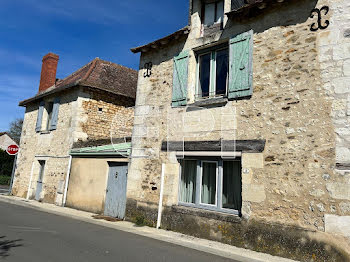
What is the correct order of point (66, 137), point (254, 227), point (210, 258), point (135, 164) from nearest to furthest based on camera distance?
point (210, 258)
point (254, 227)
point (135, 164)
point (66, 137)

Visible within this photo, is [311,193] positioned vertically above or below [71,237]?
above

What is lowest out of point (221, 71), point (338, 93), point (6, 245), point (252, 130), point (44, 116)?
point (6, 245)

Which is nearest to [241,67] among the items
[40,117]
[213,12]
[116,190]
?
[213,12]

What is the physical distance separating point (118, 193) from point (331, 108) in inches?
230

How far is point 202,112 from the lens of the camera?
6098 mm

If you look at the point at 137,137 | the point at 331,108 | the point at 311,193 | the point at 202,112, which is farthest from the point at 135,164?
the point at 331,108

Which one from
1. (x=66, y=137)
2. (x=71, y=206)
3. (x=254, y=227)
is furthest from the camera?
(x=66, y=137)

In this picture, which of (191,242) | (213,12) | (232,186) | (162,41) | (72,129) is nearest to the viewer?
(191,242)

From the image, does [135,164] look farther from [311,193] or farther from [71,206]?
[311,193]

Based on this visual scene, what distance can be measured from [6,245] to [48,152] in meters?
7.27

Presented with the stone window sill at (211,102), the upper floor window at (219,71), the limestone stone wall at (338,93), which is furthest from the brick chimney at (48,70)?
the limestone stone wall at (338,93)

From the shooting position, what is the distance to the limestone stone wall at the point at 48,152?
1013 centimetres

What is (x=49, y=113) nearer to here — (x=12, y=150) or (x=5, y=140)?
(x=12, y=150)

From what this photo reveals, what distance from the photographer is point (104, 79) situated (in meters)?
11.5
